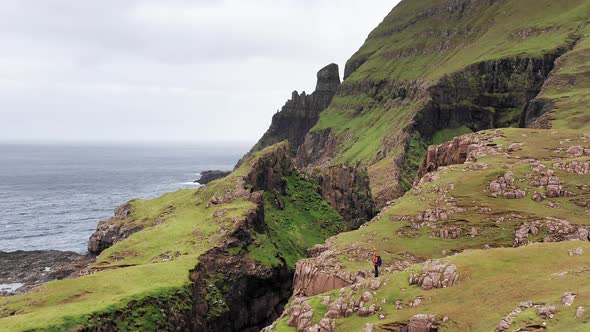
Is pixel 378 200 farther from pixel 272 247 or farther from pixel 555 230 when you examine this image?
pixel 555 230

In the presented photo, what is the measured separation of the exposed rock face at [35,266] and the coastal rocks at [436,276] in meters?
66.2

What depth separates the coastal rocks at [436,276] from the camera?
113 feet

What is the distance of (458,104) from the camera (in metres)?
169

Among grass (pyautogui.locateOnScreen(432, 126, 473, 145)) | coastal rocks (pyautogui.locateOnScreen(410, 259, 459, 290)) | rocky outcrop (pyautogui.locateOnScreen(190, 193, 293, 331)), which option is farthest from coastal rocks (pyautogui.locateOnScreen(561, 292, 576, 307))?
grass (pyautogui.locateOnScreen(432, 126, 473, 145))

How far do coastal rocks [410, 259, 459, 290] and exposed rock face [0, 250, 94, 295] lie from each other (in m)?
66.2

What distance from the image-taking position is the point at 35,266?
100750 millimetres

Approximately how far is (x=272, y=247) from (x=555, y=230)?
40.3 m

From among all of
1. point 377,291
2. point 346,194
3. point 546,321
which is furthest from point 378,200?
point 546,321

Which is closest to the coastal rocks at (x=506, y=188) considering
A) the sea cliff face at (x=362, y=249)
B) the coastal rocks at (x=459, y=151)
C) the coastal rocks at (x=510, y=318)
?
the sea cliff face at (x=362, y=249)

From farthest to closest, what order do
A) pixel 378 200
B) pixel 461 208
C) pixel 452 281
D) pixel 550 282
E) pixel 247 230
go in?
pixel 378 200 < pixel 247 230 < pixel 461 208 < pixel 452 281 < pixel 550 282

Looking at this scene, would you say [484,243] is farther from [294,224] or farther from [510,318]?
[294,224]

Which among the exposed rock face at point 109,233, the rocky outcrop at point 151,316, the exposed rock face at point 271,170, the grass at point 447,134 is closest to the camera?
the rocky outcrop at point 151,316

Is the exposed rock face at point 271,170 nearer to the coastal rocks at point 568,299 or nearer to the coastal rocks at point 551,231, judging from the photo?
the coastal rocks at point 551,231

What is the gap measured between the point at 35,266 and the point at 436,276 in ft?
309
